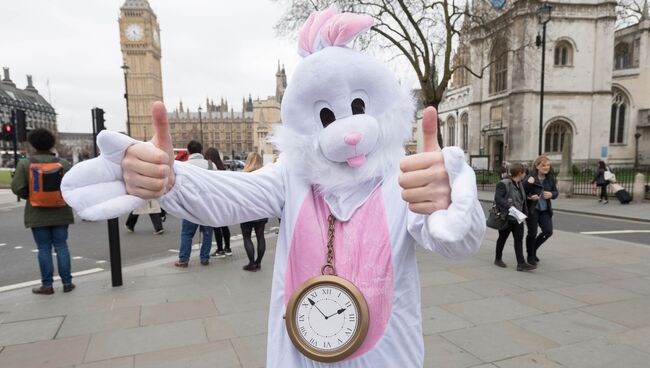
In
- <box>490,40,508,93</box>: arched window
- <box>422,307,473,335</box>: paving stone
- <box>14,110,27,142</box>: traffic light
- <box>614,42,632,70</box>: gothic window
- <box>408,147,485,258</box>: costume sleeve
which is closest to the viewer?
<box>408,147,485,258</box>: costume sleeve

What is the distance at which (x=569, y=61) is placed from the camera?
25.2 meters

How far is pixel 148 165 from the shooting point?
1.37m

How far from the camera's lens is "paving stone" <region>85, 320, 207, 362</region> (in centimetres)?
336

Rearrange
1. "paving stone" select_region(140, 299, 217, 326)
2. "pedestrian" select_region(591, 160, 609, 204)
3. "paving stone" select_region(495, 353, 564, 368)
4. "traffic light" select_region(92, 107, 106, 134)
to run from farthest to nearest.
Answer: "pedestrian" select_region(591, 160, 609, 204) → "traffic light" select_region(92, 107, 106, 134) → "paving stone" select_region(140, 299, 217, 326) → "paving stone" select_region(495, 353, 564, 368)

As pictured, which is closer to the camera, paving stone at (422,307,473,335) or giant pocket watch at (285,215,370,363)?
giant pocket watch at (285,215,370,363)

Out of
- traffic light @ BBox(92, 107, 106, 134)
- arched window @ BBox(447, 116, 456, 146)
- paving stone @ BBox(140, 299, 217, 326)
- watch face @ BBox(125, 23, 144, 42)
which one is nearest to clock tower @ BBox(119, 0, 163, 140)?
watch face @ BBox(125, 23, 144, 42)

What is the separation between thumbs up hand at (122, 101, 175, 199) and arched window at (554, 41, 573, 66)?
1151 inches

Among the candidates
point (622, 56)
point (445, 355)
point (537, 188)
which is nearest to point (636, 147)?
point (622, 56)

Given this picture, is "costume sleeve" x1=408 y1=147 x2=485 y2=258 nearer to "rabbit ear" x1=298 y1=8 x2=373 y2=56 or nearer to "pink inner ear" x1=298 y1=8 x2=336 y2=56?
"rabbit ear" x1=298 y1=8 x2=373 y2=56

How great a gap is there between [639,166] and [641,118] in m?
3.78

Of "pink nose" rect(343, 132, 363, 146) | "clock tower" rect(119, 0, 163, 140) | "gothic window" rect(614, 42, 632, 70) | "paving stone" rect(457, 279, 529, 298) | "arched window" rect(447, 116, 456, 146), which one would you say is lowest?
"paving stone" rect(457, 279, 529, 298)

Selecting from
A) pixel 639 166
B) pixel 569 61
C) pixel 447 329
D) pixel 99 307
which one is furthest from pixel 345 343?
pixel 639 166

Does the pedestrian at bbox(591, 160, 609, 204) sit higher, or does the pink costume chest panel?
the pink costume chest panel

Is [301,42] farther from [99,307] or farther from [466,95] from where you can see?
[466,95]
